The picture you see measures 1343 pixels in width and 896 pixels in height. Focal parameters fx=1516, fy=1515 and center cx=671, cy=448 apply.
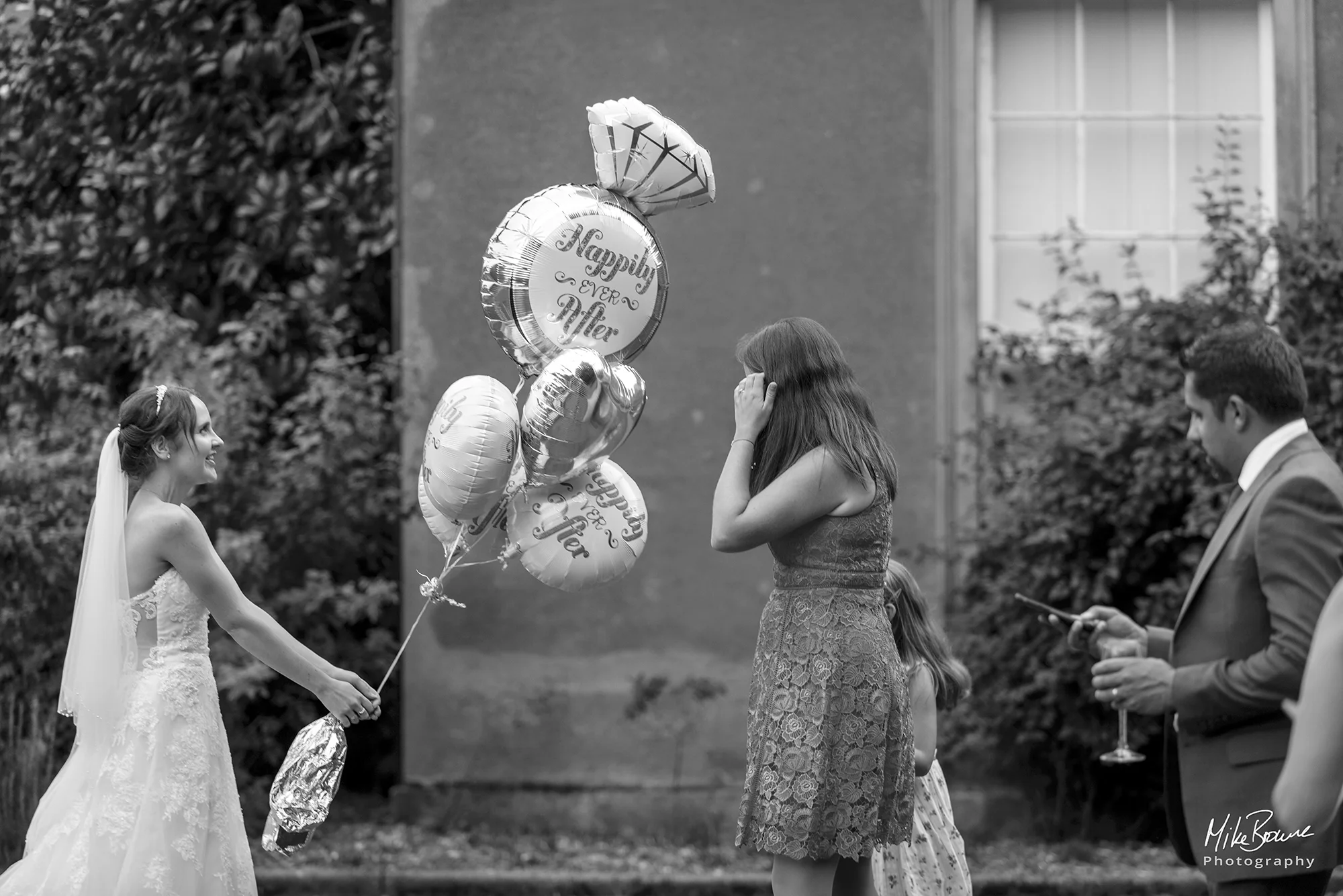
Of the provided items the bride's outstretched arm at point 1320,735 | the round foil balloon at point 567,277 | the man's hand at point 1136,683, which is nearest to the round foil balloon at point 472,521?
the round foil balloon at point 567,277

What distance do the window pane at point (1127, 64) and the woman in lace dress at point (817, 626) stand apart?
442cm

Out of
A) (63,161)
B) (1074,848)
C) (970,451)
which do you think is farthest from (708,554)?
(63,161)

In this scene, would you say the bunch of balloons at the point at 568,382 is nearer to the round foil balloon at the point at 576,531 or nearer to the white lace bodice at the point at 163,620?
the round foil balloon at the point at 576,531

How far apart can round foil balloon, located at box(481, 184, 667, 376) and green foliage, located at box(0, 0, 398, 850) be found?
3.02 metres

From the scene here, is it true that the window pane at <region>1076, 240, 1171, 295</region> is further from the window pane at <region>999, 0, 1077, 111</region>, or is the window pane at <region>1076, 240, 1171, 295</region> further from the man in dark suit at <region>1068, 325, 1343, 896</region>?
the man in dark suit at <region>1068, 325, 1343, 896</region>

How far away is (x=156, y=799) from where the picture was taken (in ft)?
13.3

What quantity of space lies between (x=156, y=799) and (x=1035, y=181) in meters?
5.40

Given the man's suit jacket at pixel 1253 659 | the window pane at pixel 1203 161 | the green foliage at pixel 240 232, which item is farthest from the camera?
the window pane at pixel 1203 161

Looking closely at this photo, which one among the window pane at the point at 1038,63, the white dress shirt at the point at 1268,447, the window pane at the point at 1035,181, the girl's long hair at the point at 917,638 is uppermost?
the window pane at the point at 1038,63

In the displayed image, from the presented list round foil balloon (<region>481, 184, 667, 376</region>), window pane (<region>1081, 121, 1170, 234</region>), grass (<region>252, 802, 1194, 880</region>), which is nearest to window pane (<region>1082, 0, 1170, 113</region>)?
window pane (<region>1081, 121, 1170, 234</region>)

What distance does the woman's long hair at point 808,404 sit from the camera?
12.6 ft

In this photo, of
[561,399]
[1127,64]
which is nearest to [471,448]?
[561,399]

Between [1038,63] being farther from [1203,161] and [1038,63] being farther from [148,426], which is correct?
[148,426]

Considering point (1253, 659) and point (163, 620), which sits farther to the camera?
point (163, 620)
